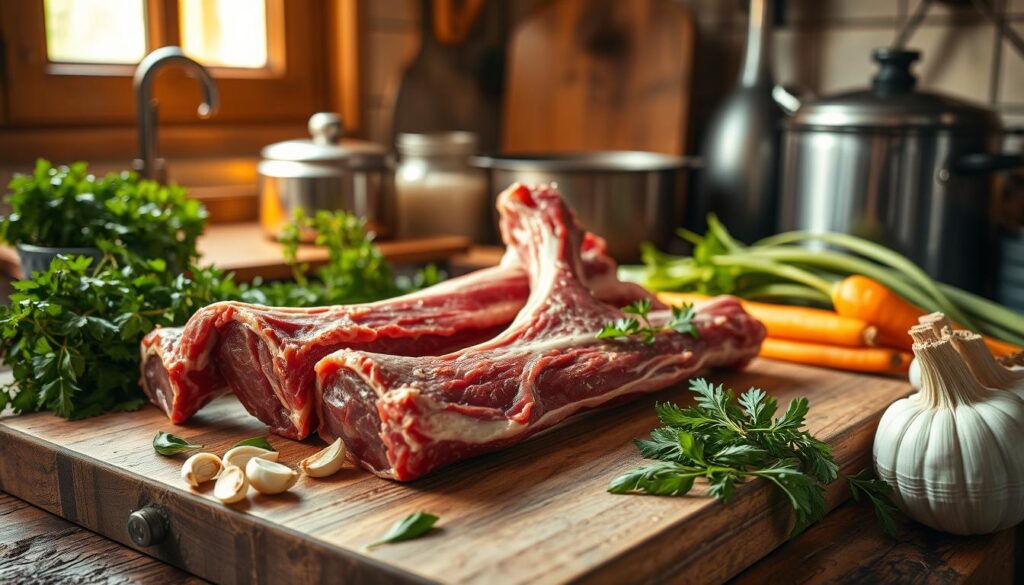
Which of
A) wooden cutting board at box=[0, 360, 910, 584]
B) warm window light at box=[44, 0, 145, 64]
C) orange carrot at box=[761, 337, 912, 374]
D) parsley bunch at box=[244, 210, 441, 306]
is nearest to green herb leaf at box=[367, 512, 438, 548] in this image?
wooden cutting board at box=[0, 360, 910, 584]

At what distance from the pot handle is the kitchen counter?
0.88 metres

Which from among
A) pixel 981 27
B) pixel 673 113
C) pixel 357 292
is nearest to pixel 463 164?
pixel 673 113

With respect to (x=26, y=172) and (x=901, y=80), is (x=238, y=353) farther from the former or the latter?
(x=901, y=80)

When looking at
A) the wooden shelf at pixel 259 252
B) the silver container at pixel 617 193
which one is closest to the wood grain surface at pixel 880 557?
the silver container at pixel 617 193

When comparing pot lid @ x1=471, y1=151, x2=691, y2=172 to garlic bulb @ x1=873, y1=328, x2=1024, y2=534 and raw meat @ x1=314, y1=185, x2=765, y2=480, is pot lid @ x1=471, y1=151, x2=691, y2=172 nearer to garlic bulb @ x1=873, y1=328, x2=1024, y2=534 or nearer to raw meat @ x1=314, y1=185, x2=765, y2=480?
raw meat @ x1=314, y1=185, x2=765, y2=480

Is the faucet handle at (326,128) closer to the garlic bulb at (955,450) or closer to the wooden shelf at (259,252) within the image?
the wooden shelf at (259,252)

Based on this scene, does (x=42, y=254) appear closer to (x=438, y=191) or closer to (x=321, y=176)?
(x=321, y=176)

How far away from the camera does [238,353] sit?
1.12 metres

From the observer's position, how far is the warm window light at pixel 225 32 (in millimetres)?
2357

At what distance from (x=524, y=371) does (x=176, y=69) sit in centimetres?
155

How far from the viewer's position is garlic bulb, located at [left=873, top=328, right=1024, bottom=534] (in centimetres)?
102

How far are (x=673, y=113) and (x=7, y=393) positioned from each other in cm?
165

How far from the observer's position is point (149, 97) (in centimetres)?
196

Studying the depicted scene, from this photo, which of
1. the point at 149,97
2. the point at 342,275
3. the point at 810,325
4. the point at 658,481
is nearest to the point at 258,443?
the point at 658,481
